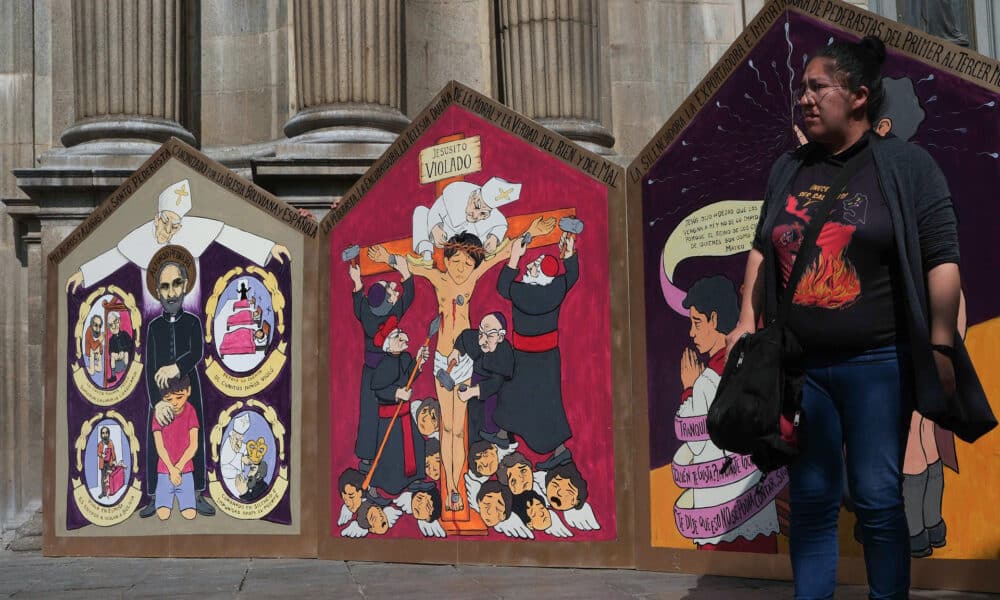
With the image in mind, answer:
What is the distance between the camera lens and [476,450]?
6.89 m

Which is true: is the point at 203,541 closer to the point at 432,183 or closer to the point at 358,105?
the point at 432,183

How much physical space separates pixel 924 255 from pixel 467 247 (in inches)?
136

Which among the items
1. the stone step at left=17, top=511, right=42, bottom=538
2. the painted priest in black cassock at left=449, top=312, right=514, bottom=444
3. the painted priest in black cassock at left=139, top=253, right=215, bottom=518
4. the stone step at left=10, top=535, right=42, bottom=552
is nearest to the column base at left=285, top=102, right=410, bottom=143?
the painted priest in black cassock at left=139, top=253, right=215, bottom=518

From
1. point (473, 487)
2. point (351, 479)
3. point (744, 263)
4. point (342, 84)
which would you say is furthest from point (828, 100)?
point (342, 84)

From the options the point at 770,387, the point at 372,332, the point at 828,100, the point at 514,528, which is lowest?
the point at 514,528

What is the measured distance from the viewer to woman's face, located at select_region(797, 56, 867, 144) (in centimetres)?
408

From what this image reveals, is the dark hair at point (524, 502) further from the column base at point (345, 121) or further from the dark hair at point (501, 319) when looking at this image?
the column base at point (345, 121)

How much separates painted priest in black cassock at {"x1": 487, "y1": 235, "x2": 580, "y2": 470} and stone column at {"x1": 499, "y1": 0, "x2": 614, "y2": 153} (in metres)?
4.57

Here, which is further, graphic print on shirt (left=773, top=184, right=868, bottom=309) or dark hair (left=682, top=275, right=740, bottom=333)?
dark hair (left=682, top=275, right=740, bottom=333)

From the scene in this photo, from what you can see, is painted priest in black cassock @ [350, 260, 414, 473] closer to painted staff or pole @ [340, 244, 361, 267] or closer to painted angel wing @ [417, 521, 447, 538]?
painted staff or pole @ [340, 244, 361, 267]

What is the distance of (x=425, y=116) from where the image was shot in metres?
7.45

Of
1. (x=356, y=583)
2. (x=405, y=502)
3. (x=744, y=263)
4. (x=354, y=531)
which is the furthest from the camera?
(x=354, y=531)

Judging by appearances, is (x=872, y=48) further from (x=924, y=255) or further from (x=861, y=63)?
(x=924, y=255)

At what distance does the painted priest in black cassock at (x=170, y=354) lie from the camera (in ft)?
26.6
